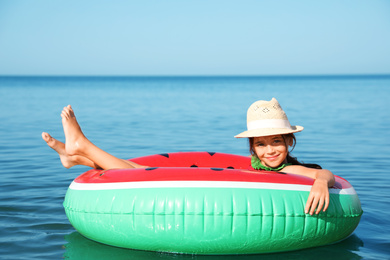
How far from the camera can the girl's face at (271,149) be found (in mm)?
3988

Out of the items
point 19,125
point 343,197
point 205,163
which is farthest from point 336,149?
point 19,125

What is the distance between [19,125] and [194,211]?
10630 mm

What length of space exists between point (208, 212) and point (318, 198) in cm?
75

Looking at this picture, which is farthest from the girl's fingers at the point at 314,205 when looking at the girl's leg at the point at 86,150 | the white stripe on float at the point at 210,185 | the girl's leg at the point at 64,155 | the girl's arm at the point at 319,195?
the girl's leg at the point at 64,155

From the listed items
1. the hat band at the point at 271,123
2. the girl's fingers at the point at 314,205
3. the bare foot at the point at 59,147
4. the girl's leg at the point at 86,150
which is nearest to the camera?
the girl's fingers at the point at 314,205

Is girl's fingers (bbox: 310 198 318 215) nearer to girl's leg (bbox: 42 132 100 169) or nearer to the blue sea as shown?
the blue sea

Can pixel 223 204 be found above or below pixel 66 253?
above

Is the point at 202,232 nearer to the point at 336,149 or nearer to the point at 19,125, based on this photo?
the point at 336,149

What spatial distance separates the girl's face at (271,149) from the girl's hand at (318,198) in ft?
1.70

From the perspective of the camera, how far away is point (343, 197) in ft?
12.3

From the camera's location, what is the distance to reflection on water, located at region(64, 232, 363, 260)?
12.1 feet

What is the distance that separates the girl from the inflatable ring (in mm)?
109

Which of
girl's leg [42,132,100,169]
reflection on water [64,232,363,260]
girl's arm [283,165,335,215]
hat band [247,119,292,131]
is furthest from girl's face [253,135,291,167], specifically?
girl's leg [42,132,100,169]

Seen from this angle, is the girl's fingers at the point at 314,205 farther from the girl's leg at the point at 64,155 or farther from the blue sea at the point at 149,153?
the girl's leg at the point at 64,155
